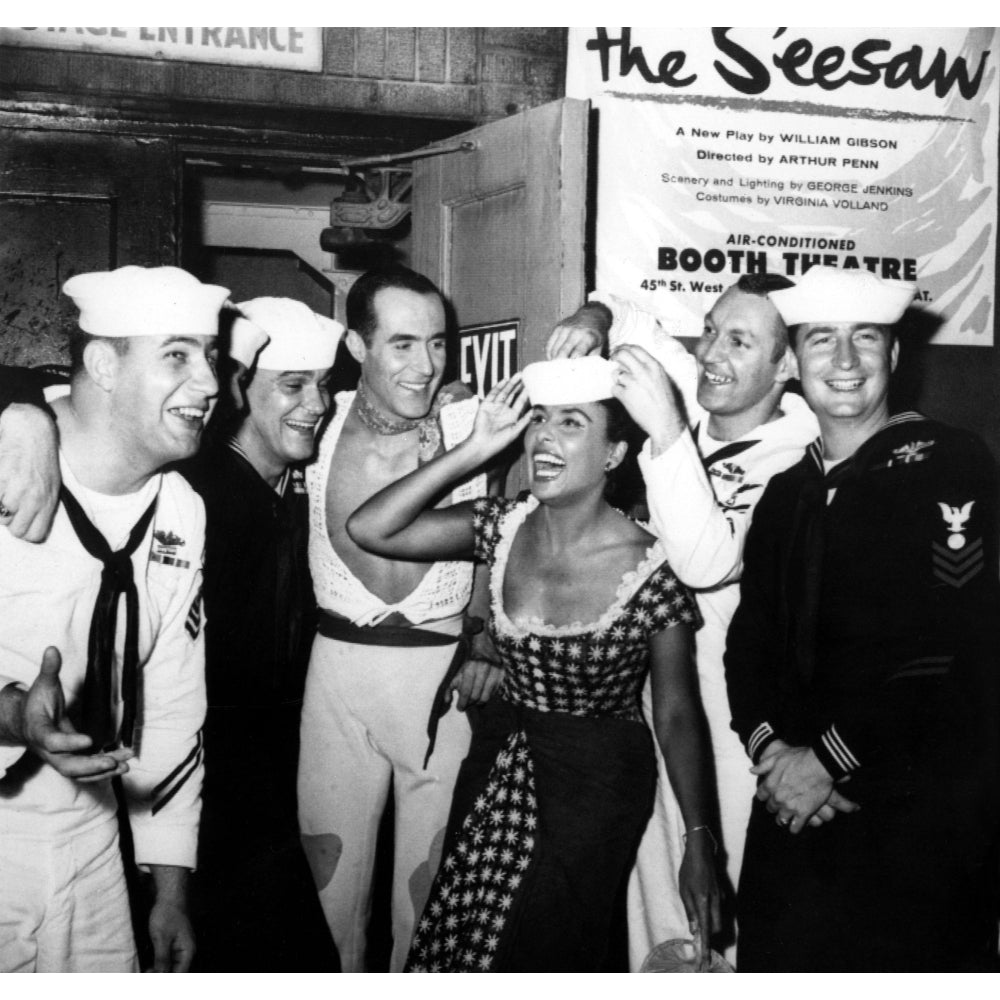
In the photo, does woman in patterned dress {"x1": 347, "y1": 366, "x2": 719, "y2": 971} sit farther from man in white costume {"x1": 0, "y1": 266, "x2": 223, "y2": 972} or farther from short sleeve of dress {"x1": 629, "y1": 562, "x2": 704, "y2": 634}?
man in white costume {"x1": 0, "y1": 266, "x2": 223, "y2": 972}

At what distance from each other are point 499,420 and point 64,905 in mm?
1454

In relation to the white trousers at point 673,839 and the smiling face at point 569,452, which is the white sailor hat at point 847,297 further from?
the white trousers at point 673,839

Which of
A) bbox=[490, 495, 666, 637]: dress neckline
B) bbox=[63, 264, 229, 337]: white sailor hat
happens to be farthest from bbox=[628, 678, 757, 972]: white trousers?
bbox=[63, 264, 229, 337]: white sailor hat

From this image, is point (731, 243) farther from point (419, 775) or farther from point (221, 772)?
point (221, 772)

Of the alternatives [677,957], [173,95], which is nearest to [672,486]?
[677,957]

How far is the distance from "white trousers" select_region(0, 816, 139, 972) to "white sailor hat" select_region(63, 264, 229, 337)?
115 cm

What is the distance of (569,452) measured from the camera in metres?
2.37

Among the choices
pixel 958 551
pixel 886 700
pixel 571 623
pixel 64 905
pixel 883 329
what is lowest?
pixel 64 905

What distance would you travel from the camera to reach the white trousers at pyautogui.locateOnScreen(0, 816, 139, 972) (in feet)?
7.14

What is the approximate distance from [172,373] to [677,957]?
70.7 inches

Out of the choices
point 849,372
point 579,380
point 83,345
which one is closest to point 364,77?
point 83,345

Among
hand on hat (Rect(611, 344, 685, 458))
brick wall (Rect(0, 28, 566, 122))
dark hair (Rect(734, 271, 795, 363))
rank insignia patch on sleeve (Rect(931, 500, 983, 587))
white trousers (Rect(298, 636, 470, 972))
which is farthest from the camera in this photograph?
brick wall (Rect(0, 28, 566, 122))

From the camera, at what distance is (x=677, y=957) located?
92.4 inches

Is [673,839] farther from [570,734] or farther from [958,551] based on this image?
[958,551]
